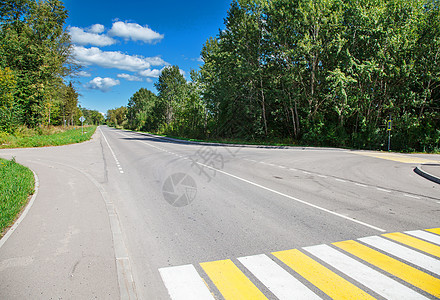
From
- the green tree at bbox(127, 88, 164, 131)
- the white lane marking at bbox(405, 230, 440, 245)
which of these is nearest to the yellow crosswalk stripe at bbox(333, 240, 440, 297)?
the white lane marking at bbox(405, 230, 440, 245)

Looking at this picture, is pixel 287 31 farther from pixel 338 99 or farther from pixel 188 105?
pixel 188 105

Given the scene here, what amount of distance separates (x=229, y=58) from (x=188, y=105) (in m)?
13.4

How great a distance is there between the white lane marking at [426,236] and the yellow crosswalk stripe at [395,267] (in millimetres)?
1426

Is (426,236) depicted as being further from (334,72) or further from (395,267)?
(334,72)

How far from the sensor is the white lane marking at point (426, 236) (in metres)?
4.68

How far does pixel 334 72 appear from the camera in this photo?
77.0ft

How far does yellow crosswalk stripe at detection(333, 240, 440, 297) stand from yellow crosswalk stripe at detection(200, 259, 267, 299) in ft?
6.66

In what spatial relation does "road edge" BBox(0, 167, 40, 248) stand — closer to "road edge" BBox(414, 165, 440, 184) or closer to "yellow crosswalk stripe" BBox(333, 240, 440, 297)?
"yellow crosswalk stripe" BBox(333, 240, 440, 297)

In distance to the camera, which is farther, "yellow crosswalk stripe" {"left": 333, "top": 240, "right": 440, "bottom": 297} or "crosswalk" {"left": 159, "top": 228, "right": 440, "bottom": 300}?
"yellow crosswalk stripe" {"left": 333, "top": 240, "right": 440, "bottom": 297}

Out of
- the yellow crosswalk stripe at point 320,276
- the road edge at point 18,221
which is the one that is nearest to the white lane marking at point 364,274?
the yellow crosswalk stripe at point 320,276

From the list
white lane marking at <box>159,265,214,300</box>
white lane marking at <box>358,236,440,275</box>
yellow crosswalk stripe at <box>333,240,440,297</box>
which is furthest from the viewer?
white lane marking at <box>358,236,440,275</box>

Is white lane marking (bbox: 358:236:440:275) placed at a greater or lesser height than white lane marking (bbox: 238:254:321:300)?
greater

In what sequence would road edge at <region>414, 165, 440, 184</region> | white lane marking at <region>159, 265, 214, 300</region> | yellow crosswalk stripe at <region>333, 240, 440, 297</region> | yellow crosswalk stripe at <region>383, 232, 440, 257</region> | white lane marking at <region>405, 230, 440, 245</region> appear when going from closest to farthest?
white lane marking at <region>159, 265, 214, 300</region> → yellow crosswalk stripe at <region>333, 240, 440, 297</region> → yellow crosswalk stripe at <region>383, 232, 440, 257</region> → white lane marking at <region>405, 230, 440, 245</region> → road edge at <region>414, 165, 440, 184</region>

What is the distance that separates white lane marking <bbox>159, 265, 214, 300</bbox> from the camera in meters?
3.04
